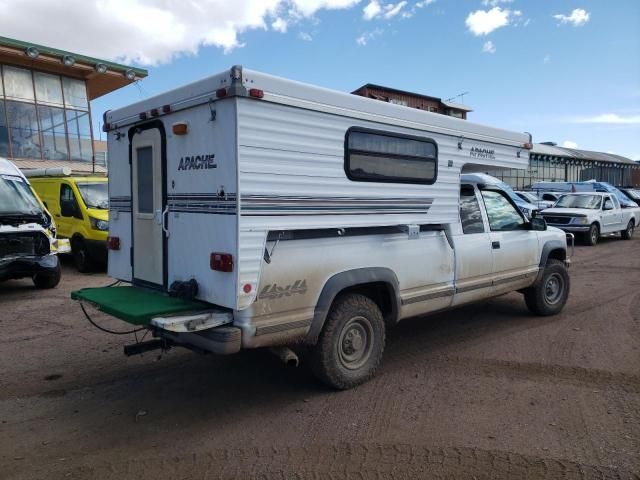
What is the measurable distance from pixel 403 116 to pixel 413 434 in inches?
108

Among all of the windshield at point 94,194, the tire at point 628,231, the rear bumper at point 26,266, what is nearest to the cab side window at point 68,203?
the windshield at point 94,194

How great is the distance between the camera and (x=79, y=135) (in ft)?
70.6

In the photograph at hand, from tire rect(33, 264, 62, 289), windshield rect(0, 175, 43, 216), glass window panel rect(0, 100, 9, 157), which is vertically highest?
glass window panel rect(0, 100, 9, 157)

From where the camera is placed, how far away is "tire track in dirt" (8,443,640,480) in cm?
322

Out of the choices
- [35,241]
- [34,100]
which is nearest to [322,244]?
[35,241]

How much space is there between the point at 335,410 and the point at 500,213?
342cm

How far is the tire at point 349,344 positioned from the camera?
14.1ft

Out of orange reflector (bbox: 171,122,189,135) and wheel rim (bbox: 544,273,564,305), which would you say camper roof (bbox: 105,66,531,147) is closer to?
orange reflector (bbox: 171,122,189,135)

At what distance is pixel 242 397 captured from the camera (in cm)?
444

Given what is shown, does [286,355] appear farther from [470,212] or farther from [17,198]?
[17,198]

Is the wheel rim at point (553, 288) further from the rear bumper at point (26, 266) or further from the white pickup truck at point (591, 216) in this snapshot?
the white pickup truck at point (591, 216)

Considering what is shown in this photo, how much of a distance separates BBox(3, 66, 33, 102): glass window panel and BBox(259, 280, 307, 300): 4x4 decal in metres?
19.7

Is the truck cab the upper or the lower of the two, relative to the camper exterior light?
lower

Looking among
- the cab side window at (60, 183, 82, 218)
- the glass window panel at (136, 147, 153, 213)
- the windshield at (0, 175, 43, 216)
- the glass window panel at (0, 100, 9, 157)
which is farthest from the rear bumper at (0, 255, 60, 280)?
the glass window panel at (0, 100, 9, 157)
